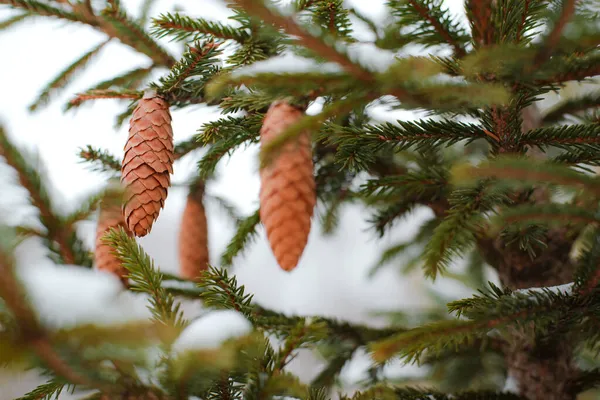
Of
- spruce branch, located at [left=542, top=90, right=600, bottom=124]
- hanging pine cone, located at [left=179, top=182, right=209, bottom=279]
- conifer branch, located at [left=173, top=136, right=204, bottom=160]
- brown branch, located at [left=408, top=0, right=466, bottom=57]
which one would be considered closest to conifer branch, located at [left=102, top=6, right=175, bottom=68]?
conifer branch, located at [left=173, top=136, right=204, bottom=160]

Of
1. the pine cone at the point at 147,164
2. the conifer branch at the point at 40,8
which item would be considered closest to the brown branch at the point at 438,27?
the pine cone at the point at 147,164

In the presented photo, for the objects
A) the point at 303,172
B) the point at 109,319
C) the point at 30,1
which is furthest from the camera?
the point at 30,1

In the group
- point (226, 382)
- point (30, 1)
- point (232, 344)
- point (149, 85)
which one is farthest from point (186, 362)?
point (30, 1)

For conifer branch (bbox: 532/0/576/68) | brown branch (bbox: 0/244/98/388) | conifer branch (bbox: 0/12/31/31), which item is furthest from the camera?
conifer branch (bbox: 0/12/31/31)

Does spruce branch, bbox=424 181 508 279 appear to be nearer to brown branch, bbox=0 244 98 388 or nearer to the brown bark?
the brown bark

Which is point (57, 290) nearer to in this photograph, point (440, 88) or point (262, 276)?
point (440, 88)

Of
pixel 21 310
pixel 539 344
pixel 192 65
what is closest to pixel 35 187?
pixel 21 310

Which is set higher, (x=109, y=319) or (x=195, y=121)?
(x=195, y=121)
